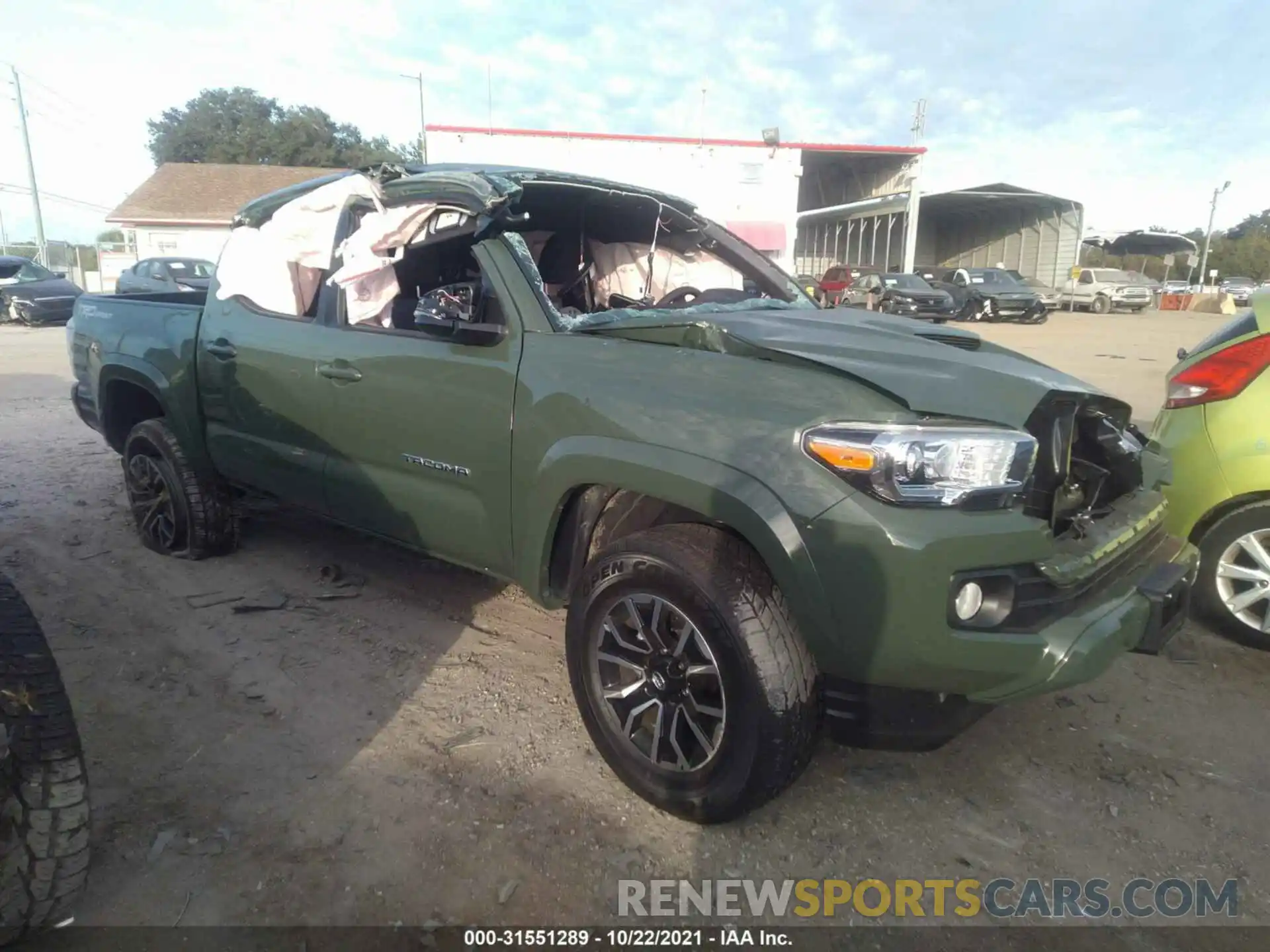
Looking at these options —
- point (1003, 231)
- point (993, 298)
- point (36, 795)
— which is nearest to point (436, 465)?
point (36, 795)

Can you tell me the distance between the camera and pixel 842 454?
219cm

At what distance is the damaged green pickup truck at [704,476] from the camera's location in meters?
2.17

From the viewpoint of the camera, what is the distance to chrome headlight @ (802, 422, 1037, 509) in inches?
85.4

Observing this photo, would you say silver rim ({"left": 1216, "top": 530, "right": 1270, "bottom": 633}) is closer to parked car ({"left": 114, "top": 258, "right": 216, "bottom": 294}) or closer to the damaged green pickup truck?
the damaged green pickup truck

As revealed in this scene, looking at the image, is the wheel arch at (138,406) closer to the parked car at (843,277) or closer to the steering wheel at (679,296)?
the steering wheel at (679,296)

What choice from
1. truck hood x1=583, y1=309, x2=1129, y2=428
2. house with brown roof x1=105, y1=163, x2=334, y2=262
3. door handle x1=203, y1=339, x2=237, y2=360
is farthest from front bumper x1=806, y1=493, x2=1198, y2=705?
house with brown roof x1=105, y1=163, x2=334, y2=262

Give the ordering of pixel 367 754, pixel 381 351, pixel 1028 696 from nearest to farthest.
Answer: pixel 1028 696, pixel 367 754, pixel 381 351

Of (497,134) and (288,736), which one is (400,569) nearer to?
(288,736)

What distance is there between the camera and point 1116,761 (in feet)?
9.52

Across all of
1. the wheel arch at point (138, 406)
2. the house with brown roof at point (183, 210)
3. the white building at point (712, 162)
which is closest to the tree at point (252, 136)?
the house with brown roof at point (183, 210)

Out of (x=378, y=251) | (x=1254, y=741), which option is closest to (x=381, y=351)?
(x=378, y=251)

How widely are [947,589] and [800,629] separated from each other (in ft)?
1.28

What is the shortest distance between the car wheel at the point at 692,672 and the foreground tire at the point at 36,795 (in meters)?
1.36

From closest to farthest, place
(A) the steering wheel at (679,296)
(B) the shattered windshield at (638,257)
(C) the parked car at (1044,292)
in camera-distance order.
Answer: (A) the steering wheel at (679,296), (B) the shattered windshield at (638,257), (C) the parked car at (1044,292)
